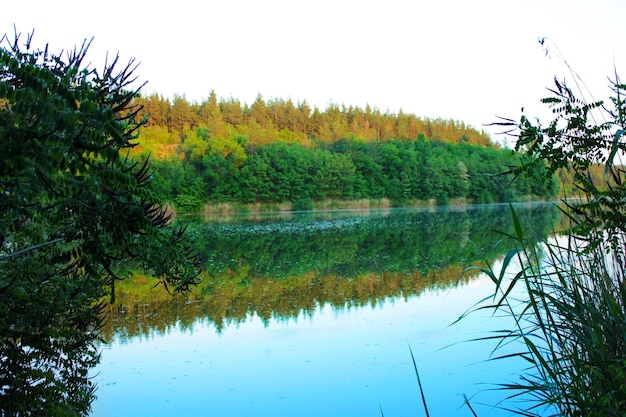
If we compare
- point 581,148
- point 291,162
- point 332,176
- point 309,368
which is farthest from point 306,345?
point 332,176

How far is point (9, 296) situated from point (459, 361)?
4.88m

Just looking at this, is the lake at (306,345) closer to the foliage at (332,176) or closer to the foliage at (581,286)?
the foliage at (581,286)

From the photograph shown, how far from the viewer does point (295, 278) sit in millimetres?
12836

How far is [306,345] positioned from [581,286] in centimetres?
504

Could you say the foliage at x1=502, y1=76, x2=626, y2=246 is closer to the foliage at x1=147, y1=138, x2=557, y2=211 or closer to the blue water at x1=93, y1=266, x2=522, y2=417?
the blue water at x1=93, y1=266, x2=522, y2=417

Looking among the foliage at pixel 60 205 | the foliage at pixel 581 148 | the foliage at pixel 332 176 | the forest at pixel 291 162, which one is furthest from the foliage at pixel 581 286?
the foliage at pixel 332 176

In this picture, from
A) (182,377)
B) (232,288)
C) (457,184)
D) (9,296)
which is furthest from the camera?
(457,184)

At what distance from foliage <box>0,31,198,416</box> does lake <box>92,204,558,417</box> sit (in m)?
1.50

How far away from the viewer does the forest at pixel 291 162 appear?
168 feet

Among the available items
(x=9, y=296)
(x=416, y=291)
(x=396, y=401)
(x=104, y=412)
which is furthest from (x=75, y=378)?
(x=416, y=291)

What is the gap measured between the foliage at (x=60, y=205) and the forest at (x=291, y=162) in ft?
126

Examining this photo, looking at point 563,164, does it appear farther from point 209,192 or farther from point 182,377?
point 209,192

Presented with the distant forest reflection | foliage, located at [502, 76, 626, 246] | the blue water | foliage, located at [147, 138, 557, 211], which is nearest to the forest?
foliage, located at [147, 138, 557, 211]

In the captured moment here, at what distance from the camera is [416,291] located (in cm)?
1070
